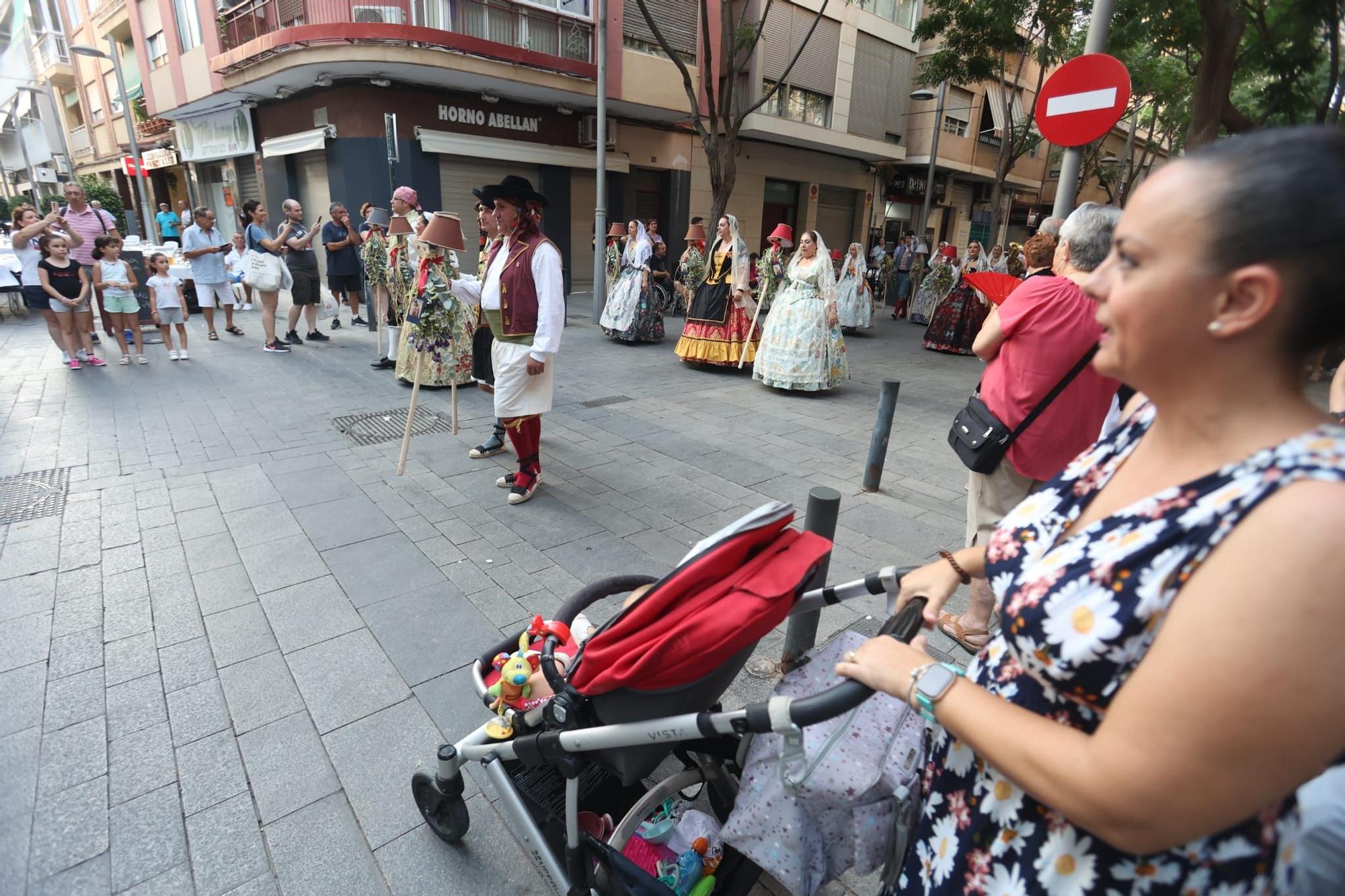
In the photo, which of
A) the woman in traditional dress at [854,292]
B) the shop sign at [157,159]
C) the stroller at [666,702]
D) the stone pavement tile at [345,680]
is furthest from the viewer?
the shop sign at [157,159]

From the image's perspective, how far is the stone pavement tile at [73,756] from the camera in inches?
89.4

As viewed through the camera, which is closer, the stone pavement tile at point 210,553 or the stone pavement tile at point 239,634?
the stone pavement tile at point 239,634

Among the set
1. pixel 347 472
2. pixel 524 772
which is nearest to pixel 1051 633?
pixel 524 772

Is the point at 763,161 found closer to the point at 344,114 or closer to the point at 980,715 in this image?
the point at 344,114

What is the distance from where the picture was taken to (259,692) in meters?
2.70

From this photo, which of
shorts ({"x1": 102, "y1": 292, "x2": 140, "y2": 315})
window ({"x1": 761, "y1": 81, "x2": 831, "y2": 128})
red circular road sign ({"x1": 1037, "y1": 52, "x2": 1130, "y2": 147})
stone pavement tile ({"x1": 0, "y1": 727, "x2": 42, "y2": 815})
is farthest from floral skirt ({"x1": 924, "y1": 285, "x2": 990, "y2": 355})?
stone pavement tile ({"x1": 0, "y1": 727, "x2": 42, "y2": 815})

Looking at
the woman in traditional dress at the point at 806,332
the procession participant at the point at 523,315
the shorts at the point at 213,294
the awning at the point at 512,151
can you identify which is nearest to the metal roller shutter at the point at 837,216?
the awning at the point at 512,151

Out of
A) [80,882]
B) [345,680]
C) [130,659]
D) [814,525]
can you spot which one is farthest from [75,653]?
[814,525]

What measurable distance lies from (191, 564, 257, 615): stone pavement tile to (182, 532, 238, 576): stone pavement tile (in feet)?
0.21

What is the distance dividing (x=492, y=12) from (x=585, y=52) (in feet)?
7.29

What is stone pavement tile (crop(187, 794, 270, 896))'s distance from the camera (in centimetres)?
195

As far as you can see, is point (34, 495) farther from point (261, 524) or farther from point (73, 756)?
point (73, 756)

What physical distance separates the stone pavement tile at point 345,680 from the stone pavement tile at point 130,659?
58 centimetres

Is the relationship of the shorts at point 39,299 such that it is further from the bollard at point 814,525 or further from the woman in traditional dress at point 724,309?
the bollard at point 814,525
